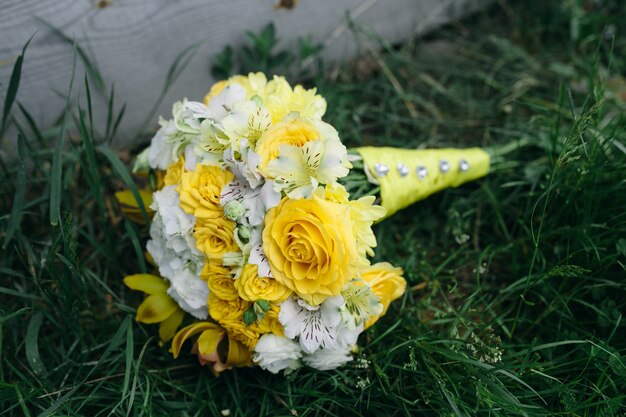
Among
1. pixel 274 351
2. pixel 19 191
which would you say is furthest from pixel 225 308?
pixel 19 191

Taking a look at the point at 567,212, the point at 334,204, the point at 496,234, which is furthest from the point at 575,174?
the point at 334,204

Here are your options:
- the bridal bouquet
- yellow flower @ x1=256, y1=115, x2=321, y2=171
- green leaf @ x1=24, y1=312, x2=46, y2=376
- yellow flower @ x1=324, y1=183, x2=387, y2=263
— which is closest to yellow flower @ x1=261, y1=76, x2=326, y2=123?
the bridal bouquet

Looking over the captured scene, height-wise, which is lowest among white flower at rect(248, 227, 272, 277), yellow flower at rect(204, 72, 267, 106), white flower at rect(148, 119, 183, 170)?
white flower at rect(248, 227, 272, 277)

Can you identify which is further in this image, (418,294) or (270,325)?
(418,294)

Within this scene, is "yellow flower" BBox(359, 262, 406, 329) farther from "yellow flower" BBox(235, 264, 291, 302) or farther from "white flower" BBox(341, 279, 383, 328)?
"yellow flower" BBox(235, 264, 291, 302)

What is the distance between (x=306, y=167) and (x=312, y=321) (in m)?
0.36

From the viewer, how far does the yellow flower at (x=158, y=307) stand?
153 centimetres

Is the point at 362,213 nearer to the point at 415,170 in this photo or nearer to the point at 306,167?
the point at 306,167

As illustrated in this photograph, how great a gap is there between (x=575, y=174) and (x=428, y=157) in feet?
1.36

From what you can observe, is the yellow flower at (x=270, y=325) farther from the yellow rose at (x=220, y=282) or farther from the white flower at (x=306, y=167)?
the white flower at (x=306, y=167)

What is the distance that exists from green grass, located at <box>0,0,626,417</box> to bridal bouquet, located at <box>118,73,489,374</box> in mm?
117

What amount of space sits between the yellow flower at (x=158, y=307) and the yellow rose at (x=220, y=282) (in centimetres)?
A: 18

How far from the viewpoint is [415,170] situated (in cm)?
182

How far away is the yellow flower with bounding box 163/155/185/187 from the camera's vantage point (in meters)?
1.50
